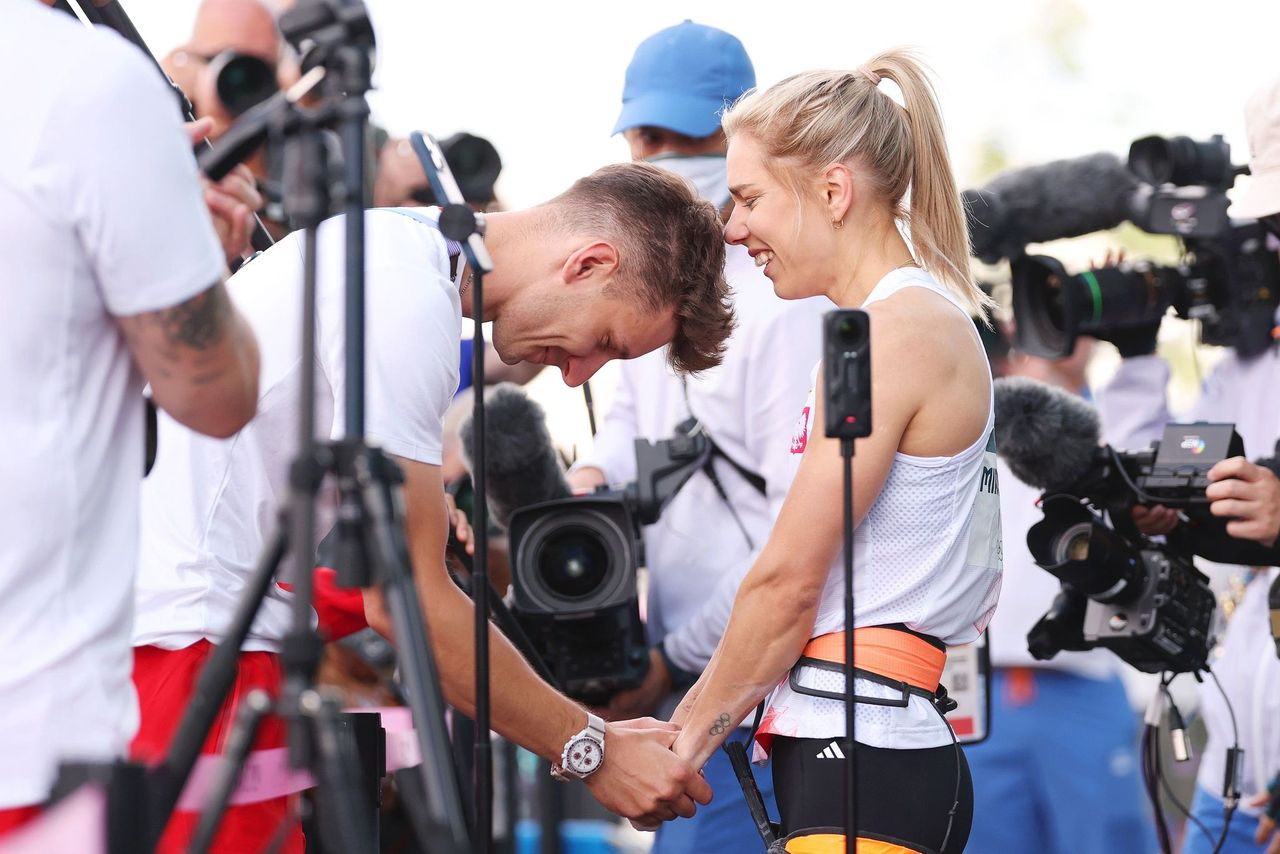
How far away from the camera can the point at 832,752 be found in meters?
2.33

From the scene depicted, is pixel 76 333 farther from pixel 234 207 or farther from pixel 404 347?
pixel 234 207

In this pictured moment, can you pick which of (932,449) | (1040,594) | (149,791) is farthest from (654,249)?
(1040,594)

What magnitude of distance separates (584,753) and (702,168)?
5.31 ft

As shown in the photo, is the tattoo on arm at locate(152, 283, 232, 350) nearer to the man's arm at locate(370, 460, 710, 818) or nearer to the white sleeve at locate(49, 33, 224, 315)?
the white sleeve at locate(49, 33, 224, 315)

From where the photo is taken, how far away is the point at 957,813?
2354 millimetres

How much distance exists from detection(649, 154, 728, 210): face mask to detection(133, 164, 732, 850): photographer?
0.78 meters

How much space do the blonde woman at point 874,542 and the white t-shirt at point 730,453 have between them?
835 mm

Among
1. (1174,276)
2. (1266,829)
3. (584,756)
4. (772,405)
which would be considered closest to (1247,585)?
(1266,829)

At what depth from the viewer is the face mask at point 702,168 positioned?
12.3 feet

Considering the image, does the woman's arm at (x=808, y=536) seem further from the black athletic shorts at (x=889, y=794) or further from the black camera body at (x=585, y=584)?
the black camera body at (x=585, y=584)

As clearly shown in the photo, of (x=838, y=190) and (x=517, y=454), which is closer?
(x=838, y=190)

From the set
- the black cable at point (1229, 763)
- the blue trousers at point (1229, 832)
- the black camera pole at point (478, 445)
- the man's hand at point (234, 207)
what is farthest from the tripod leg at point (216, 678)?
the blue trousers at point (1229, 832)

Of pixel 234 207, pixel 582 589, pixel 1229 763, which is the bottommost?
pixel 1229 763

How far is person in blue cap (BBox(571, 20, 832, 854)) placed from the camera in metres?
3.46
